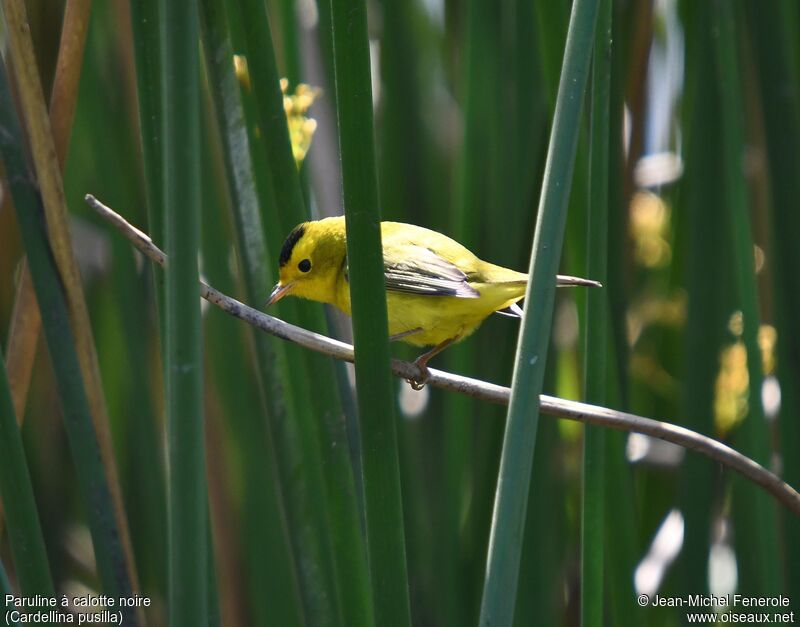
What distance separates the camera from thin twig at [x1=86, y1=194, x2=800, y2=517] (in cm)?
136

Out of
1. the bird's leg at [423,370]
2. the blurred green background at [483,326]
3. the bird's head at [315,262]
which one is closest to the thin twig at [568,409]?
the blurred green background at [483,326]

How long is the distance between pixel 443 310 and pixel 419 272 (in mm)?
132

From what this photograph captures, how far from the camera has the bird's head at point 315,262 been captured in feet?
7.57

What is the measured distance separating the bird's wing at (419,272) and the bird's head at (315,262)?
0.43 feet

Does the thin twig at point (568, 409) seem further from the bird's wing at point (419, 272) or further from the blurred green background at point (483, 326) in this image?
the bird's wing at point (419, 272)

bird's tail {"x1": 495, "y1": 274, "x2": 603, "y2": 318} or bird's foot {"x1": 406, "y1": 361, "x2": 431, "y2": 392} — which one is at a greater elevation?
bird's tail {"x1": 495, "y1": 274, "x2": 603, "y2": 318}

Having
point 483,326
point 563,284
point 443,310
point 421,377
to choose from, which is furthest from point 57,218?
point 483,326

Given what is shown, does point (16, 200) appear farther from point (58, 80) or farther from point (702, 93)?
point (702, 93)

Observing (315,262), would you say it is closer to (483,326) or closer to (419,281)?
(419,281)

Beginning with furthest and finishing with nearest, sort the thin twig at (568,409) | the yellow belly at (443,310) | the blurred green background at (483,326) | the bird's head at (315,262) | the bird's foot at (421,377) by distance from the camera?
the bird's head at (315,262), the yellow belly at (443,310), the bird's foot at (421,377), the blurred green background at (483,326), the thin twig at (568,409)

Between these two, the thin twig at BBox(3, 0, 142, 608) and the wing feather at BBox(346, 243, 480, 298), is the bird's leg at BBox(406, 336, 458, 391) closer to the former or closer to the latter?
the wing feather at BBox(346, 243, 480, 298)

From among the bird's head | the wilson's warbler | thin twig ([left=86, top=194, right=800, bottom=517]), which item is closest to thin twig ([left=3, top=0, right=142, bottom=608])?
thin twig ([left=86, top=194, right=800, bottom=517])

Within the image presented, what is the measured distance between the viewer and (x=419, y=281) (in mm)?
2244

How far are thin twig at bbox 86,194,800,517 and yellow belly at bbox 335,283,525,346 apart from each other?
565mm
